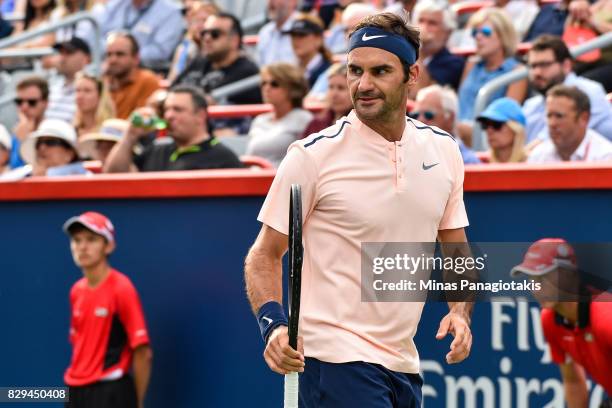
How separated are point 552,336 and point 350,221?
2300 millimetres

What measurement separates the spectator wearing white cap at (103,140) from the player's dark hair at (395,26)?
5445mm

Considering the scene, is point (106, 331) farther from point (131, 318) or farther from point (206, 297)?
point (206, 297)

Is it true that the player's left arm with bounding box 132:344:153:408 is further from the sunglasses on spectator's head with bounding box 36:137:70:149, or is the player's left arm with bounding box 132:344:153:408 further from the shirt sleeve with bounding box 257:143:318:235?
the shirt sleeve with bounding box 257:143:318:235

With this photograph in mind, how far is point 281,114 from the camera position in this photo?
9.82 meters

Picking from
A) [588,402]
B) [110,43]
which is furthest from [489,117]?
[110,43]

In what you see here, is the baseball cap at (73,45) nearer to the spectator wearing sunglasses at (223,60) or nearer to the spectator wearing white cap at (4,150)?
the spectator wearing sunglasses at (223,60)

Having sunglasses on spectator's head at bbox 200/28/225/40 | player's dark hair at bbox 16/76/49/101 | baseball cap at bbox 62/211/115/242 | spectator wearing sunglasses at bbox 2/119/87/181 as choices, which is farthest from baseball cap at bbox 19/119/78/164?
sunglasses on spectator's head at bbox 200/28/225/40

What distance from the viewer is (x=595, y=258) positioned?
6.74m

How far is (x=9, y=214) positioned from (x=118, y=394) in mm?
1417

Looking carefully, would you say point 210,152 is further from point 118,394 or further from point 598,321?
point 598,321

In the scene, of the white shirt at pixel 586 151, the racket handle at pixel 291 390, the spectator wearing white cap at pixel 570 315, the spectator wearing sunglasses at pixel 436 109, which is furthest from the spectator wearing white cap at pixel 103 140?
the racket handle at pixel 291 390

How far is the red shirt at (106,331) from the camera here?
759 centimetres

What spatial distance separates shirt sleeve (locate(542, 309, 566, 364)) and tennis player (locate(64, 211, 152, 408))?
91.0 inches

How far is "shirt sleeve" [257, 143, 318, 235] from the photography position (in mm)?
4754
